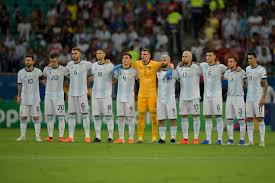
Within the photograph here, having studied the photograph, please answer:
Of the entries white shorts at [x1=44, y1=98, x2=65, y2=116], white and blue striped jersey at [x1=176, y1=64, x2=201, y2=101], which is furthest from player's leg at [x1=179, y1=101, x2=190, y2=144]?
white shorts at [x1=44, y1=98, x2=65, y2=116]

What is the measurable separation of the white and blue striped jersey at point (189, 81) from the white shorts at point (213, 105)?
0.30m

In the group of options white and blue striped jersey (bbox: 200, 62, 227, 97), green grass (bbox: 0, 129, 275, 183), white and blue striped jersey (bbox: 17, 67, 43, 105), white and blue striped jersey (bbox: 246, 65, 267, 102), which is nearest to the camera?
green grass (bbox: 0, 129, 275, 183)

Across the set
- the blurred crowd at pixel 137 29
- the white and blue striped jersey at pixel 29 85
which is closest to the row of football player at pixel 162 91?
the white and blue striped jersey at pixel 29 85

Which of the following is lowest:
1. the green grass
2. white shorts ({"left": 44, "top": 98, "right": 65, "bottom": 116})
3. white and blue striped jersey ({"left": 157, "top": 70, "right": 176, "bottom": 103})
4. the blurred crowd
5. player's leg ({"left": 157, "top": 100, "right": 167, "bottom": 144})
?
the green grass

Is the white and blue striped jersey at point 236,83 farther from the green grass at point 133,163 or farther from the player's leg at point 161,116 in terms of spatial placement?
the player's leg at point 161,116

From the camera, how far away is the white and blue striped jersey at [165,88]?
74.2ft

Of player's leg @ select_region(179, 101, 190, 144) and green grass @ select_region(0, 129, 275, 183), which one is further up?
player's leg @ select_region(179, 101, 190, 144)

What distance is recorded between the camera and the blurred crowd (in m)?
32.8

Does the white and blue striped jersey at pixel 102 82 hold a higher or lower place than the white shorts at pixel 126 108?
higher

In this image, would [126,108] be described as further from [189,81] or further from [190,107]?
[189,81]

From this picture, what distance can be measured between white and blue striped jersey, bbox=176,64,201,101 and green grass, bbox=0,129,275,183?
1594 mm

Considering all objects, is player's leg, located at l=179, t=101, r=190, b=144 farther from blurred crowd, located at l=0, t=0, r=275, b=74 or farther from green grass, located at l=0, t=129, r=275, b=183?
blurred crowd, located at l=0, t=0, r=275, b=74

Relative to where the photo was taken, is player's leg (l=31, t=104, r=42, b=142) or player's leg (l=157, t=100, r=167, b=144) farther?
player's leg (l=31, t=104, r=42, b=142)

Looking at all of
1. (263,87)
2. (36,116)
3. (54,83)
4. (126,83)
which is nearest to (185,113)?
(126,83)
